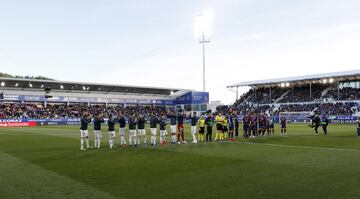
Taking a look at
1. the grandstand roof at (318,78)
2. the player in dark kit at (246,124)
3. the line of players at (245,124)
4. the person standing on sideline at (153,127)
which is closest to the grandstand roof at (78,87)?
the grandstand roof at (318,78)

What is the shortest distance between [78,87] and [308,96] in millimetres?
50471

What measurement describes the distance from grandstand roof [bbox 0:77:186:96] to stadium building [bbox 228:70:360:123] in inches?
813

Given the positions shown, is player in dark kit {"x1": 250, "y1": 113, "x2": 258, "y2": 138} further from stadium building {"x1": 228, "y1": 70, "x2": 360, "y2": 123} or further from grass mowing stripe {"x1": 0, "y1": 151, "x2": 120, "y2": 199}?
stadium building {"x1": 228, "y1": 70, "x2": 360, "y2": 123}

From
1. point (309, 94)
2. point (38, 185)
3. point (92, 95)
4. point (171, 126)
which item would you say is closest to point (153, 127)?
point (171, 126)

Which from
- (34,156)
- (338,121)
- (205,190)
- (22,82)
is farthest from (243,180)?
(22,82)

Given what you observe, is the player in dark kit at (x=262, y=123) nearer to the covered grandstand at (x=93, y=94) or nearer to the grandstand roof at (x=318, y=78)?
the grandstand roof at (x=318, y=78)

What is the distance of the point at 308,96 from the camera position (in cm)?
7581

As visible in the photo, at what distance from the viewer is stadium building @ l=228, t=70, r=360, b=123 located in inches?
2488

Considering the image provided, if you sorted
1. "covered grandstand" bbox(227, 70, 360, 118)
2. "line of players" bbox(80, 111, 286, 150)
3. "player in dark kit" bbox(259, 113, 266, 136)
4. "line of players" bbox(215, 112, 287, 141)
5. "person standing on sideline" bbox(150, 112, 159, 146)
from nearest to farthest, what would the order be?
"line of players" bbox(80, 111, 286, 150), "person standing on sideline" bbox(150, 112, 159, 146), "line of players" bbox(215, 112, 287, 141), "player in dark kit" bbox(259, 113, 266, 136), "covered grandstand" bbox(227, 70, 360, 118)

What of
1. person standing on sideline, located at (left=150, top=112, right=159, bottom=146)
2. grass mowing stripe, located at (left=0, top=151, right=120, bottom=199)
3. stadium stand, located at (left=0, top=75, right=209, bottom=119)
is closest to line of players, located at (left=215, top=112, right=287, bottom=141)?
person standing on sideline, located at (left=150, top=112, right=159, bottom=146)

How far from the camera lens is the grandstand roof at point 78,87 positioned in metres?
Answer: 71.7

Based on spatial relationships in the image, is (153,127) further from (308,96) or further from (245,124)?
(308,96)

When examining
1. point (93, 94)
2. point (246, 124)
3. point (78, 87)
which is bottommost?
point (246, 124)

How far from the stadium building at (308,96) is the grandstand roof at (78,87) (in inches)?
813
